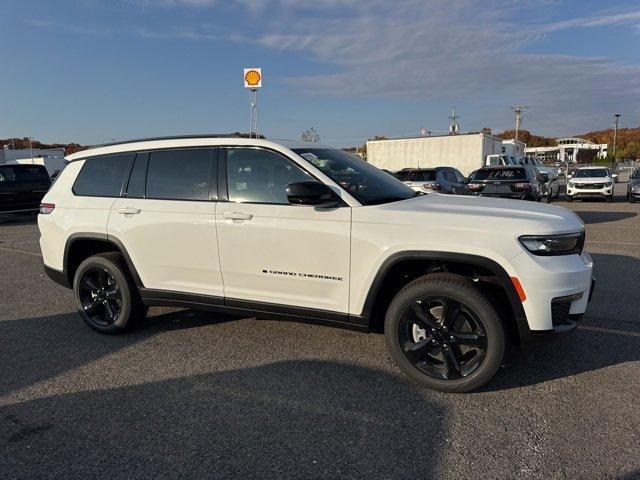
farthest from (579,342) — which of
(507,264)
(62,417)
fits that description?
(62,417)

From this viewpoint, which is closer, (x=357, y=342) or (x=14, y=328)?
(x=357, y=342)

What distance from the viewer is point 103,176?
15.6 feet

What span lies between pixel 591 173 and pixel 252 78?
54.7ft

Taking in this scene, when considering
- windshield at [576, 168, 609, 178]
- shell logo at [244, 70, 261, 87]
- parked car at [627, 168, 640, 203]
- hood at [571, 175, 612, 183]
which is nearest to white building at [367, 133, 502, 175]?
windshield at [576, 168, 609, 178]

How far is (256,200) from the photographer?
12.9ft

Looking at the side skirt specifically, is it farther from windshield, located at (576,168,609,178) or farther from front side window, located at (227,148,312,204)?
windshield, located at (576,168,609,178)

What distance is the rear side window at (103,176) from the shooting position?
15.2 feet

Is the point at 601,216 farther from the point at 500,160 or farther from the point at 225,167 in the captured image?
the point at 225,167

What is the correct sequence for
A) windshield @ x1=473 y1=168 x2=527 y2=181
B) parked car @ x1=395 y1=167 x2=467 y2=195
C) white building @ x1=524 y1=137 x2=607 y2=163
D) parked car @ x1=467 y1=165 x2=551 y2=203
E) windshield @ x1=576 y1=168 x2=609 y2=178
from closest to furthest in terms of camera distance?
parked car @ x1=395 y1=167 x2=467 y2=195, parked car @ x1=467 y1=165 x2=551 y2=203, windshield @ x1=473 y1=168 x2=527 y2=181, windshield @ x1=576 y1=168 x2=609 y2=178, white building @ x1=524 y1=137 x2=607 y2=163

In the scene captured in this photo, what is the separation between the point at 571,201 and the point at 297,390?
2044 centimetres

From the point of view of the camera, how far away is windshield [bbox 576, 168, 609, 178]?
20.0 metres

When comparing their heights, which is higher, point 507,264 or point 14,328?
point 507,264

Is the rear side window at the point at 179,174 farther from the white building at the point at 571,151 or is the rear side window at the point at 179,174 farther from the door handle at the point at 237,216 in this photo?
the white building at the point at 571,151

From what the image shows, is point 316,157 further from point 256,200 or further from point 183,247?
point 183,247
